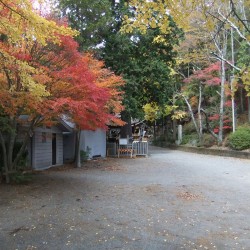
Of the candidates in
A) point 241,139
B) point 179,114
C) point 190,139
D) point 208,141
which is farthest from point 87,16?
point 190,139

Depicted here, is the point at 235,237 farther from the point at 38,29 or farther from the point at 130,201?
the point at 38,29

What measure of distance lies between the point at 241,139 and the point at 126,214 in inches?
569

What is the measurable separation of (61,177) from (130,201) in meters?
4.67

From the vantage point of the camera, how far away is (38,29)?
4641 millimetres

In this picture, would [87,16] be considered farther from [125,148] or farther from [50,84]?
[50,84]

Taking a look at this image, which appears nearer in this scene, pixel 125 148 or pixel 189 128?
pixel 125 148

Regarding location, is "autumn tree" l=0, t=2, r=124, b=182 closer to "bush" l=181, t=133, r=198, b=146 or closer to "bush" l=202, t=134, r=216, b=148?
"bush" l=202, t=134, r=216, b=148

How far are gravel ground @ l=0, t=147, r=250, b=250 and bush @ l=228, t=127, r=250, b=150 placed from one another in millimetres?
8712

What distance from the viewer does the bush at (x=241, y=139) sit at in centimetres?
1880

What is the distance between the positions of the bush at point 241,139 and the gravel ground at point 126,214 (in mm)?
8712

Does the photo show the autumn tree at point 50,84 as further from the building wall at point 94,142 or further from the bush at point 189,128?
the bush at point 189,128

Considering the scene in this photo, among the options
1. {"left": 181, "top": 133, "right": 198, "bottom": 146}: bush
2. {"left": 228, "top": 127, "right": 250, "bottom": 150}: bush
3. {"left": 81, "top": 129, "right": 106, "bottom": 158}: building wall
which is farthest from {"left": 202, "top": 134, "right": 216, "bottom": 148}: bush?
{"left": 81, "top": 129, "right": 106, "bottom": 158}: building wall

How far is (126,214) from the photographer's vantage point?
635 centimetres

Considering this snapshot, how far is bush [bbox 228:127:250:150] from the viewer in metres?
18.8
